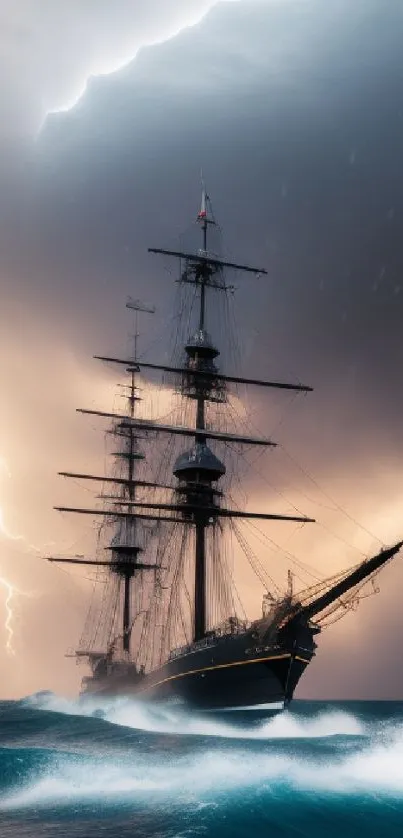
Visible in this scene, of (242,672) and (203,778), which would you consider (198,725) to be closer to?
(242,672)

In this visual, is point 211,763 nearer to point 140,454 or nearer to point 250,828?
point 250,828

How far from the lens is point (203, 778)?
72.7 ft

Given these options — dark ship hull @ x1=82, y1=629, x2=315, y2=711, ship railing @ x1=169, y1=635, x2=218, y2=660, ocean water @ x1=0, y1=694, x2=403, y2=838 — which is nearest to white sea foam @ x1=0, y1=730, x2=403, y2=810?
ocean water @ x1=0, y1=694, x2=403, y2=838

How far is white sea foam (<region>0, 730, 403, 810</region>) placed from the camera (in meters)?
20.3

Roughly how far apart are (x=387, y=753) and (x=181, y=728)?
21337 millimetres

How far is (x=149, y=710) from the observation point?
5266cm

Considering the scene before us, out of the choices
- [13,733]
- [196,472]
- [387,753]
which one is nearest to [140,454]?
[196,472]

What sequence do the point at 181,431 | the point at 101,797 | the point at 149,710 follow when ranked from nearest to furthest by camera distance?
the point at 101,797, the point at 149,710, the point at 181,431

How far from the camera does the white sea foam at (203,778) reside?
798 inches

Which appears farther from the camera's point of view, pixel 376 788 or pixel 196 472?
pixel 196 472

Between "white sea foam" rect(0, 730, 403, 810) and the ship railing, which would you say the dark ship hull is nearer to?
the ship railing

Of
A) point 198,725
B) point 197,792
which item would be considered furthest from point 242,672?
point 197,792

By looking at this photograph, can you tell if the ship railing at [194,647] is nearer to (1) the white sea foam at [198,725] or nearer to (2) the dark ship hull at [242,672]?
(2) the dark ship hull at [242,672]

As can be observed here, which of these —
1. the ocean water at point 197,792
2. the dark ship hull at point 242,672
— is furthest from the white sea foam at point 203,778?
the dark ship hull at point 242,672
